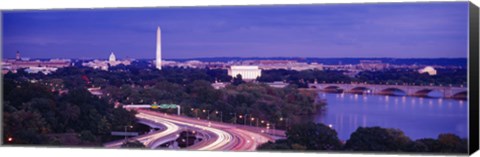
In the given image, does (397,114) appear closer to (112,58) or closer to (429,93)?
(429,93)

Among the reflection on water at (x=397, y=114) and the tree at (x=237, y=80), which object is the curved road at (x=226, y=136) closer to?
the tree at (x=237, y=80)

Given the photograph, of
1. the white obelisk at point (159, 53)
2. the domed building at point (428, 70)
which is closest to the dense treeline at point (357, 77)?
the domed building at point (428, 70)

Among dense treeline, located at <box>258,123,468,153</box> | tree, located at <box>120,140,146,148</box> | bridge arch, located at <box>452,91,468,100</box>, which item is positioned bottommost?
tree, located at <box>120,140,146,148</box>

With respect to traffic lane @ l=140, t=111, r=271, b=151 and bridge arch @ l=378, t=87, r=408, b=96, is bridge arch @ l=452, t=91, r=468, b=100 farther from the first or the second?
traffic lane @ l=140, t=111, r=271, b=151

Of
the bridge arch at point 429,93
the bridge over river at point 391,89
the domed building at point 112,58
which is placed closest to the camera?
the bridge over river at point 391,89

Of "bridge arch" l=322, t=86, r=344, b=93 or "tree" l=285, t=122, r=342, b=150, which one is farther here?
"bridge arch" l=322, t=86, r=344, b=93

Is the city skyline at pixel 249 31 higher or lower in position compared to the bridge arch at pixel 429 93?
higher

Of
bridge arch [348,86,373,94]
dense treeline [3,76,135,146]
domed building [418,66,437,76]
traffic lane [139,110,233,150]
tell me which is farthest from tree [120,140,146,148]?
domed building [418,66,437,76]
